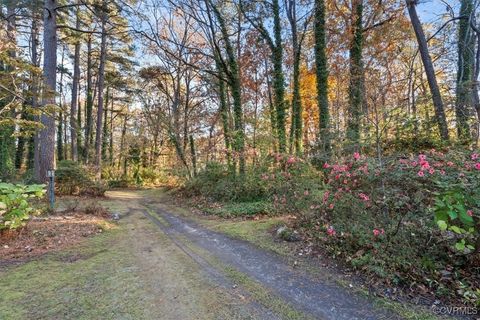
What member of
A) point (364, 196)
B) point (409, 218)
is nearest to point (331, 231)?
point (364, 196)

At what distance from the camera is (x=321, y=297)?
268cm

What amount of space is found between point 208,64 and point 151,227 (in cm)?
1079

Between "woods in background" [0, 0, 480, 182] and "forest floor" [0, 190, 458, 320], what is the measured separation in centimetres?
294

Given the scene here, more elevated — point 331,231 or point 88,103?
point 88,103

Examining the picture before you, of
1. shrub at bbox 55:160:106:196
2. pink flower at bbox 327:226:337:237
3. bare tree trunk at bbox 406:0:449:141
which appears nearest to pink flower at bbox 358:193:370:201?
pink flower at bbox 327:226:337:237

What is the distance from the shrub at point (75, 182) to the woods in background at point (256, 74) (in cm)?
129

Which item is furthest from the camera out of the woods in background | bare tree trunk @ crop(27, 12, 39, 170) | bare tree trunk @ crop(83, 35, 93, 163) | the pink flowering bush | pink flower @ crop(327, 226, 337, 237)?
bare tree trunk @ crop(83, 35, 93, 163)

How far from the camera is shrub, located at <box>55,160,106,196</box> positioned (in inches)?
404

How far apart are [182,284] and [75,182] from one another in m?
9.82

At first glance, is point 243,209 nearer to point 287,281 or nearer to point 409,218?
point 287,281

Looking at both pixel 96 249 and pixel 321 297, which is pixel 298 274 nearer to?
pixel 321 297

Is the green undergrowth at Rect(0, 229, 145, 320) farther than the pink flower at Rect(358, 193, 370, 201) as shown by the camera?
No

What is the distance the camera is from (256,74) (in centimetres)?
1548

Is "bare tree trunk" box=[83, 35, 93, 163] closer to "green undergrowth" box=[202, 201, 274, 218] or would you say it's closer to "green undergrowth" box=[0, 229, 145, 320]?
"green undergrowth" box=[202, 201, 274, 218]
